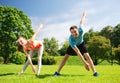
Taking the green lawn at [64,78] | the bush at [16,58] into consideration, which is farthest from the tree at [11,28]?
the green lawn at [64,78]

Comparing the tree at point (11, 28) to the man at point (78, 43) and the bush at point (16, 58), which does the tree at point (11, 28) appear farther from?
the man at point (78, 43)

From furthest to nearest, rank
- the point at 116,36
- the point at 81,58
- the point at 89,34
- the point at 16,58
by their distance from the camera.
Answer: the point at 89,34, the point at 116,36, the point at 16,58, the point at 81,58

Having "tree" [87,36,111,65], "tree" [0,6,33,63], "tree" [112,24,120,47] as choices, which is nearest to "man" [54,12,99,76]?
"tree" [0,6,33,63]

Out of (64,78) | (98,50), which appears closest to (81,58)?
(64,78)

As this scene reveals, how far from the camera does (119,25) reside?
288 ft

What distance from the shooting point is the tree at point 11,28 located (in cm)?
5331

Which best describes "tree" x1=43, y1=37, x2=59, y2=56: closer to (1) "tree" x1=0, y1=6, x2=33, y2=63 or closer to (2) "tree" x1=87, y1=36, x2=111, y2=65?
(2) "tree" x1=87, y1=36, x2=111, y2=65

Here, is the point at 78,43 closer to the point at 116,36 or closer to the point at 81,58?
the point at 81,58

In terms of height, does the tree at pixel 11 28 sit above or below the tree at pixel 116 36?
above

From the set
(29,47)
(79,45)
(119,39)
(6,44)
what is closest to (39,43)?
(29,47)

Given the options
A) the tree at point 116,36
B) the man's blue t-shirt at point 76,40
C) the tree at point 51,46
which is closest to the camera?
the man's blue t-shirt at point 76,40

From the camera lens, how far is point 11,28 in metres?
55.5

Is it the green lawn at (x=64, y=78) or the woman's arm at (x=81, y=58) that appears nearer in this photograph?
the green lawn at (x=64, y=78)

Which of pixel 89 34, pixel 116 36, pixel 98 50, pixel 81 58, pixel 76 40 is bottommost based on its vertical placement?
pixel 116 36
